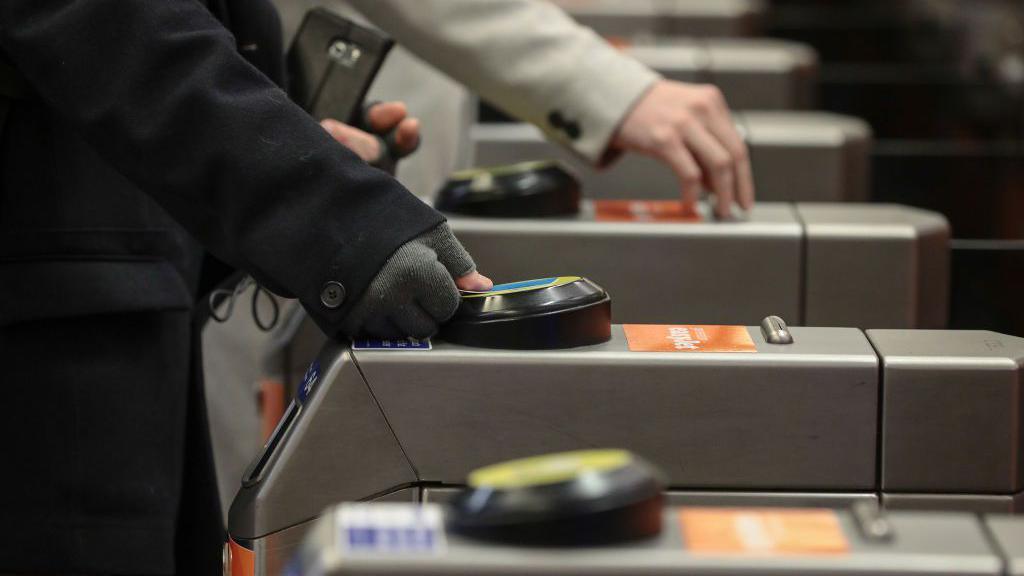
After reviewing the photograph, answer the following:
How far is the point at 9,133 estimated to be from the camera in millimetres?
940

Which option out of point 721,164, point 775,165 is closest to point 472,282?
point 721,164

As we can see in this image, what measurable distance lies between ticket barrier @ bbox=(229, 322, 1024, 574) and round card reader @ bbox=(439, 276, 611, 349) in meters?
0.01

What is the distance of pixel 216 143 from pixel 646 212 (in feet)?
1.71

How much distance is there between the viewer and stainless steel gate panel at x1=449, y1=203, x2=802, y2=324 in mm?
1146

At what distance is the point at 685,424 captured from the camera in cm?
79

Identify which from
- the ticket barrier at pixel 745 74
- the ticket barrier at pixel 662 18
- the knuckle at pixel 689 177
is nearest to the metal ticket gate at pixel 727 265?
the knuckle at pixel 689 177

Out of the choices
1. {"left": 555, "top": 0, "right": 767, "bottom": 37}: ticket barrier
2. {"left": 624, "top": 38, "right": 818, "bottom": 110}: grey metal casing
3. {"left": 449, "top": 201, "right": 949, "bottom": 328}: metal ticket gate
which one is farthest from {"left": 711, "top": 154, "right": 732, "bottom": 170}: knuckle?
{"left": 555, "top": 0, "right": 767, "bottom": 37}: ticket barrier

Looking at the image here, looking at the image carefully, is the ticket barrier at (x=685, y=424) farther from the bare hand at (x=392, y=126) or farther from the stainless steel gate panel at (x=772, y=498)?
Answer: the bare hand at (x=392, y=126)

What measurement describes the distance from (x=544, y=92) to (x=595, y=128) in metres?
0.06

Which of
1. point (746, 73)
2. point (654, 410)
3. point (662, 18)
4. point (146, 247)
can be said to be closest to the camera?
point (654, 410)

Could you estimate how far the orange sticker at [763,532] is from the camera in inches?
22.4

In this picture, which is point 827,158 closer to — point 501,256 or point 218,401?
point 501,256

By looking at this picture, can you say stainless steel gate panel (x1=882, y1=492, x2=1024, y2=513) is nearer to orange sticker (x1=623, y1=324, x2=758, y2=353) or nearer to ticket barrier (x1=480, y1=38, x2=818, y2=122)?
orange sticker (x1=623, y1=324, x2=758, y2=353)

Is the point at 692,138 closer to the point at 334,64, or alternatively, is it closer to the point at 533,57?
the point at 533,57
